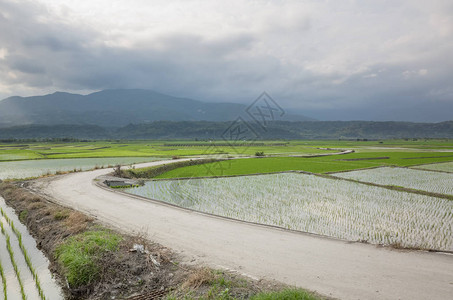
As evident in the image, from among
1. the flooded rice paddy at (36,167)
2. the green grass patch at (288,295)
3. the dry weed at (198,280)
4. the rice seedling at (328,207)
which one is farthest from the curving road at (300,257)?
the flooded rice paddy at (36,167)

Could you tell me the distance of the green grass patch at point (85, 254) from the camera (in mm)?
7516

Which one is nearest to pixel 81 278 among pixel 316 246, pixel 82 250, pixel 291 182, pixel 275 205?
pixel 82 250

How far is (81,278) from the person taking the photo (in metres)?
7.48

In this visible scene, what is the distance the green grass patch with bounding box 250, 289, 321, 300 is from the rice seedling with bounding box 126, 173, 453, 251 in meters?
4.67

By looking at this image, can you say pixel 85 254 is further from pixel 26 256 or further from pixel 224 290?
pixel 224 290

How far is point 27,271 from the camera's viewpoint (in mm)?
8383

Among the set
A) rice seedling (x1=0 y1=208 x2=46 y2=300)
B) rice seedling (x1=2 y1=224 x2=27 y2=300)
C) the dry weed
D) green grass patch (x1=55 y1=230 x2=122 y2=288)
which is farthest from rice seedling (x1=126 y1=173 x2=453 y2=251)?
rice seedling (x1=2 y1=224 x2=27 y2=300)

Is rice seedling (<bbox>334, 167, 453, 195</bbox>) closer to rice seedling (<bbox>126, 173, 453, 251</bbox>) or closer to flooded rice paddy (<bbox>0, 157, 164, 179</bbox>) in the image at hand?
rice seedling (<bbox>126, 173, 453, 251</bbox>)

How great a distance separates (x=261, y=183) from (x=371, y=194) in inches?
303

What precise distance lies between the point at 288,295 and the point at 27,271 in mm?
7587

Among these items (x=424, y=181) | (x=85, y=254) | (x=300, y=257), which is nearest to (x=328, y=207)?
(x=300, y=257)

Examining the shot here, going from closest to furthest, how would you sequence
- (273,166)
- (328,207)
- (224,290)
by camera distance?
(224,290), (328,207), (273,166)

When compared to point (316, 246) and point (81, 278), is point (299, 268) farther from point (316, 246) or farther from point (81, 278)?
point (81, 278)

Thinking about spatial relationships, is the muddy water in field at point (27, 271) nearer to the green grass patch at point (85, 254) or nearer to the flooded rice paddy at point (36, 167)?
the green grass patch at point (85, 254)
